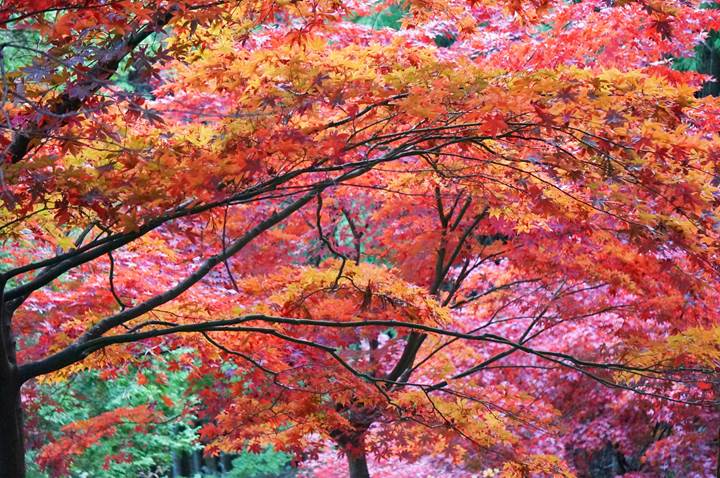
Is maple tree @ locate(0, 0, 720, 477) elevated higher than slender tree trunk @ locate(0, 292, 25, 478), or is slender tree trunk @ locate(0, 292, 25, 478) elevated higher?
maple tree @ locate(0, 0, 720, 477)

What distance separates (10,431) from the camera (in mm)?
4898

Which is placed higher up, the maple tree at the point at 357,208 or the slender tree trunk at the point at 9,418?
the maple tree at the point at 357,208

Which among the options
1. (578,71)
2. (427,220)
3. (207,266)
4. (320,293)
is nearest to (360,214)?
(427,220)

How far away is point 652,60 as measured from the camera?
911 centimetres

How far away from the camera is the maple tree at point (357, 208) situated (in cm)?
411

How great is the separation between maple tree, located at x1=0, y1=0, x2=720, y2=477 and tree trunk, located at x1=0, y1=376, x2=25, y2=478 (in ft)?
0.04

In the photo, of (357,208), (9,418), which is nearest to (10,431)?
(9,418)

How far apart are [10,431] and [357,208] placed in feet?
21.7

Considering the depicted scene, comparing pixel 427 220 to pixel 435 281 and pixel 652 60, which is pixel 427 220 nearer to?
pixel 435 281

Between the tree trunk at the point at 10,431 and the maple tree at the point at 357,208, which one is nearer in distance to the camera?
the maple tree at the point at 357,208

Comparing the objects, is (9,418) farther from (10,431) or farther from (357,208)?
(357,208)

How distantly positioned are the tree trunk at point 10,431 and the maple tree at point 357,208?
0.01m

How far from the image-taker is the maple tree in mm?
4109

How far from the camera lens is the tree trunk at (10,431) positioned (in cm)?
482
